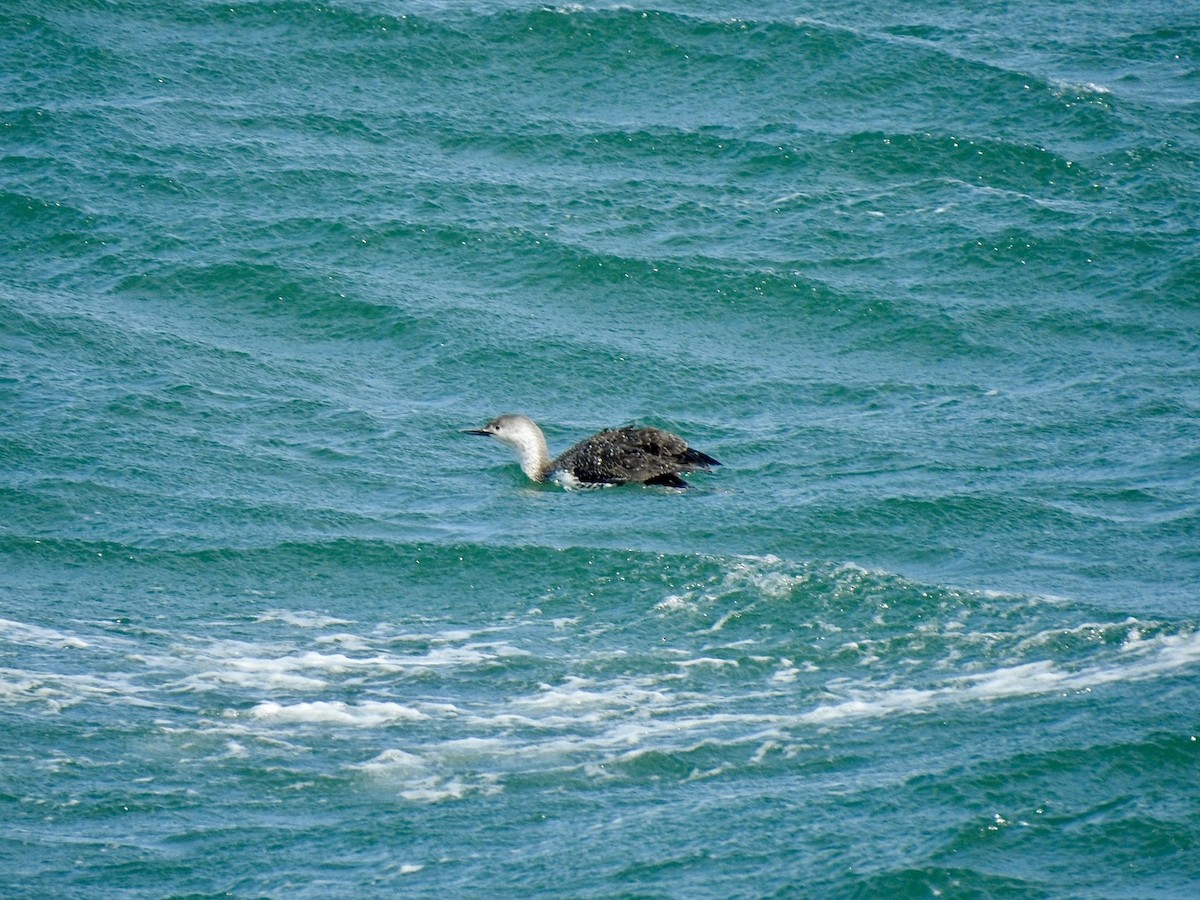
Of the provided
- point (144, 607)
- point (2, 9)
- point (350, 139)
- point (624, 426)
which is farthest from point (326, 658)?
point (2, 9)

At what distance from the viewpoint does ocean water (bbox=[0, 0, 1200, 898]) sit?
28.1 ft

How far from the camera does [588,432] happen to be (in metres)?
14.7

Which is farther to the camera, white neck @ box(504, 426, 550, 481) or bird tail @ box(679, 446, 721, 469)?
white neck @ box(504, 426, 550, 481)

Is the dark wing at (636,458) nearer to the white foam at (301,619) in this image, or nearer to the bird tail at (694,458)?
the bird tail at (694,458)

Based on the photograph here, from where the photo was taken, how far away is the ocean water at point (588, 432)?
8.57 metres

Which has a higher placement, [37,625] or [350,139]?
[350,139]

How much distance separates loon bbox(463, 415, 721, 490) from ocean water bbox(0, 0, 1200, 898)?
0.66 ft

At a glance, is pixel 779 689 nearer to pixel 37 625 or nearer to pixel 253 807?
pixel 253 807

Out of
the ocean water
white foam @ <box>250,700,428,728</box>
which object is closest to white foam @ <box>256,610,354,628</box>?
the ocean water

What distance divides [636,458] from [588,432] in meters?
1.41

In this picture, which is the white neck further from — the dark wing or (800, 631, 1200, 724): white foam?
(800, 631, 1200, 724): white foam

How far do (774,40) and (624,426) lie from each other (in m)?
9.02

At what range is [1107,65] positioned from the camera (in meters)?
21.3

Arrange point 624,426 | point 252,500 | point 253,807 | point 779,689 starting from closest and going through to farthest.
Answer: point 253,807
point 779,689
point 252,500
point 624,426
